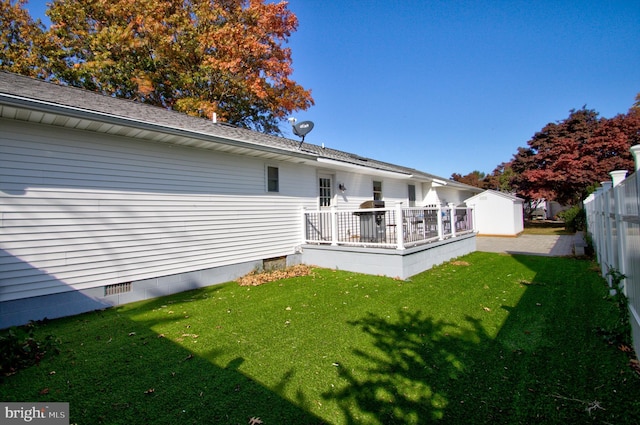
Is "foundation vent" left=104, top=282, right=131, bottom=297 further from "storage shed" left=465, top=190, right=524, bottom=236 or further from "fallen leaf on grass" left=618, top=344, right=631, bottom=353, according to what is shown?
"storage shed" left=465, top=190, right=524, bottom=236

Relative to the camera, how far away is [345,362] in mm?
3219

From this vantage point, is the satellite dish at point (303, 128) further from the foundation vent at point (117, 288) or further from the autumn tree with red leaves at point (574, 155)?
the autumn tree with red leaves at point (574, 155)

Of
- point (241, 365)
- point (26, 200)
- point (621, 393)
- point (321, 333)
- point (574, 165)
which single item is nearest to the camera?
point (621, 393)

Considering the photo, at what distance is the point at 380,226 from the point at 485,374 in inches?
212

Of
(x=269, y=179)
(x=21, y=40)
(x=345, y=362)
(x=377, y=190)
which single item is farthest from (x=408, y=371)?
(x=21, y=40)

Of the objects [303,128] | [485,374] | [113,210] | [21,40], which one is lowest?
[485,374]

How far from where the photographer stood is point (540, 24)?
8781mm

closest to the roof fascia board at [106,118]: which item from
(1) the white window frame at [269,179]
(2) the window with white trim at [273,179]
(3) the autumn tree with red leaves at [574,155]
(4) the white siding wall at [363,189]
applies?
(1) the white window frame at [269,179]

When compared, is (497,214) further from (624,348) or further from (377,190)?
(624,348)

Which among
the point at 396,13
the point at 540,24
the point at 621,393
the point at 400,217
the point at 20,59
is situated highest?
the point at 20,59

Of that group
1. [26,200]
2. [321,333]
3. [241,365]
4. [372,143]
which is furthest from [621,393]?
[372,143]

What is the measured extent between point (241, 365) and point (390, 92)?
14.9 meters

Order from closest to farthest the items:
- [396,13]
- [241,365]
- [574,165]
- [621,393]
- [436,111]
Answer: [621,393] → [241,365] → [396,13] → [436,111] → [574,165]

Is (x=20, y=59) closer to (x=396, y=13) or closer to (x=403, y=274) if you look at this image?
(x=396, y=13)
